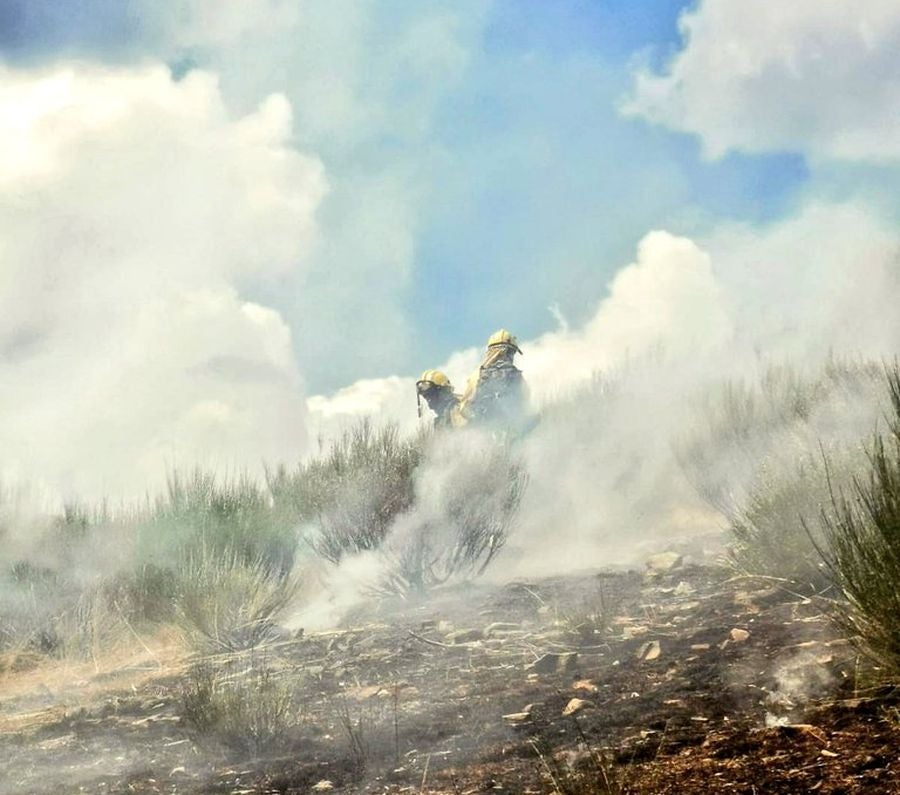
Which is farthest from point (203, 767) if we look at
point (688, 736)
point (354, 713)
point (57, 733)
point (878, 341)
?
point (878, 341)

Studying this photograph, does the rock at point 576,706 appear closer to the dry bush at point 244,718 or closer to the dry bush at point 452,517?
the dry bush at point 244,718

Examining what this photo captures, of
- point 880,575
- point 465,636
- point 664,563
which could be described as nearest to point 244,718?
point 465,636

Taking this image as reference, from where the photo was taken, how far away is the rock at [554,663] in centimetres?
600

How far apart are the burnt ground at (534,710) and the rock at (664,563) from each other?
163 millimetres

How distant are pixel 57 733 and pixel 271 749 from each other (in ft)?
7.51

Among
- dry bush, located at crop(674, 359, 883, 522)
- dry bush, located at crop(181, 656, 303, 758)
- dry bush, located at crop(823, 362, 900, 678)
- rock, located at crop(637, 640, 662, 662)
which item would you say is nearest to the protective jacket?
dry bush, located at crop(674, 359, 883, 522)

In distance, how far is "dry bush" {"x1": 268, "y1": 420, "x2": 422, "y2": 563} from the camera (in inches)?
415

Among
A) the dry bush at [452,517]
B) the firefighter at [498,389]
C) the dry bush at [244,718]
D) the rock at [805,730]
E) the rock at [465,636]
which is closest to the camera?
the rock at [805,730]

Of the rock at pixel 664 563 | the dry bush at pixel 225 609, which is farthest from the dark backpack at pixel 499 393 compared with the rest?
the dry bush at pixel 225 609

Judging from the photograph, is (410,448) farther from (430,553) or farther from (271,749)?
(271,749)

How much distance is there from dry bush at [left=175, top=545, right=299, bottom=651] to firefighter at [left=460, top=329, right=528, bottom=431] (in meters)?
3.37

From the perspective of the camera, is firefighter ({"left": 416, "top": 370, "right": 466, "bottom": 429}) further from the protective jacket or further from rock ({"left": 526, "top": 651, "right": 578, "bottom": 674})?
rock ({"left": 526, "top": 651, "right": 578, "bottom": 674})

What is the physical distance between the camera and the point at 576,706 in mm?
5059

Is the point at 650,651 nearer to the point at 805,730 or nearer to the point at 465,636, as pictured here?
the point at 465,636
